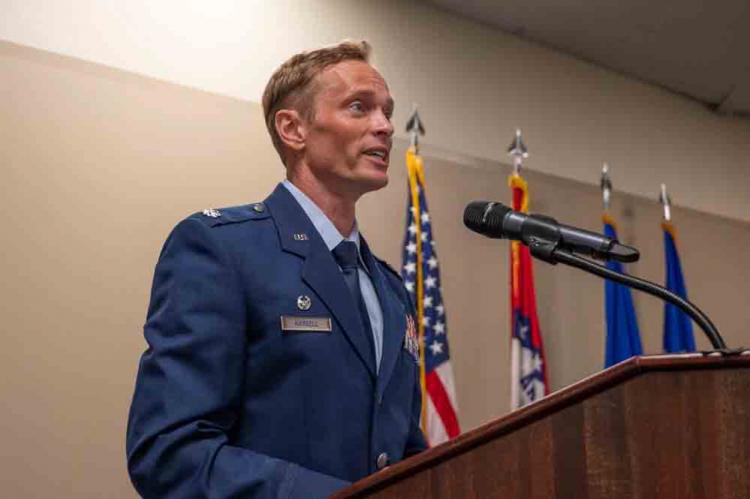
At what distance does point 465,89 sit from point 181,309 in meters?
3.22

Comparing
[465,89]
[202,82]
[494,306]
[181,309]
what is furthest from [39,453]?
[465,89]

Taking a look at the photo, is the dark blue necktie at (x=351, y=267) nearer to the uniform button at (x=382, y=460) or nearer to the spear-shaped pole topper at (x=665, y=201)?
the uniform button at (x=382, y=460)

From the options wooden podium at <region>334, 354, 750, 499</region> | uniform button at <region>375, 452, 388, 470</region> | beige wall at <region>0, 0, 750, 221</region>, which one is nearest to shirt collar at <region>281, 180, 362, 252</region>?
uniform button at <region>375, 452, 388, 470</region>

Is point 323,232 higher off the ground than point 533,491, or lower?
higher

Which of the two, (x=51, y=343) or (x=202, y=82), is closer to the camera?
(x=51, y=343)

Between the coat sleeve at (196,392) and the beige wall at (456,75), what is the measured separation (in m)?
1.81

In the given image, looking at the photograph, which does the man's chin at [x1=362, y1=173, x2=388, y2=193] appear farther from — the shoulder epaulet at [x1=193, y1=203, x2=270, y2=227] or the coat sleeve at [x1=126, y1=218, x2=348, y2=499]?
the coat sleeve at [x1=126, y1=218, x2=348, y2=499]

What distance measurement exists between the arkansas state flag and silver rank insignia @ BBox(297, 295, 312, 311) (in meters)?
2.39

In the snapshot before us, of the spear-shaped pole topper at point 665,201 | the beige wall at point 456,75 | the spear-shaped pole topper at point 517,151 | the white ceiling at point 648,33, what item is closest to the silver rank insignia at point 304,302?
the beige wall at point 456,75

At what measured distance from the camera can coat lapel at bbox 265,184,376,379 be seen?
1.75 metres

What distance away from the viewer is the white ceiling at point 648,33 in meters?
4.77

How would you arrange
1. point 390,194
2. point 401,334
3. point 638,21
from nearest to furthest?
point 401,334 → point 390,194 → point 638,21

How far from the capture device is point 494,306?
14.6ft

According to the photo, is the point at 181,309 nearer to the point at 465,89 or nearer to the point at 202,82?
the point at 202,82
